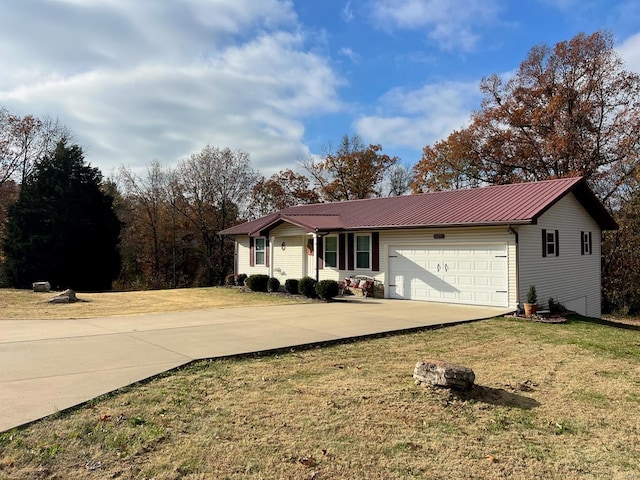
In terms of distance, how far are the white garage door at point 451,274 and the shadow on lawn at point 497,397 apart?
8.97 metres

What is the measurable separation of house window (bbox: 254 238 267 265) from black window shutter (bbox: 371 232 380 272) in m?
7.02

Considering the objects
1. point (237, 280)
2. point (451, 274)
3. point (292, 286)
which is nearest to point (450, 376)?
point (451, 274)

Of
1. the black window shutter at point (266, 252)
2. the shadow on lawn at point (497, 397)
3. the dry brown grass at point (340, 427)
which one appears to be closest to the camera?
the dry brown grass at point (340, 427)

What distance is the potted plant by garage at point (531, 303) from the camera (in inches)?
500

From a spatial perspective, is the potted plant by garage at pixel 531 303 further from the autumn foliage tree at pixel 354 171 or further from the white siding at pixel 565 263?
the autumn foliage tree at pixel 354 171

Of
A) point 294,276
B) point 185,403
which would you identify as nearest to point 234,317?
point 185,403

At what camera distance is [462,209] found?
52.9 feet

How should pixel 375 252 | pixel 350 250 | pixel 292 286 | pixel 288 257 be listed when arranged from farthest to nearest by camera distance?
pixel 288 257 < pixel 350 250 < pixel 292 286 < pixel 375 252

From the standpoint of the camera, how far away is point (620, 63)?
24.9 meters

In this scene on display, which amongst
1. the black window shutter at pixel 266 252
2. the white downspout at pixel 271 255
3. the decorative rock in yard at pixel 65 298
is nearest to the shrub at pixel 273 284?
the white downspout at pixel 271 255

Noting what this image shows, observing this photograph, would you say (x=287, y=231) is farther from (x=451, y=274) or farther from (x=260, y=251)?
(x=451, y=274)

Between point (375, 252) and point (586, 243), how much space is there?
29.3ft

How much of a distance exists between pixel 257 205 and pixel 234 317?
89.3ft

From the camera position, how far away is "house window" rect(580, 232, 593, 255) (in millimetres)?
18578
